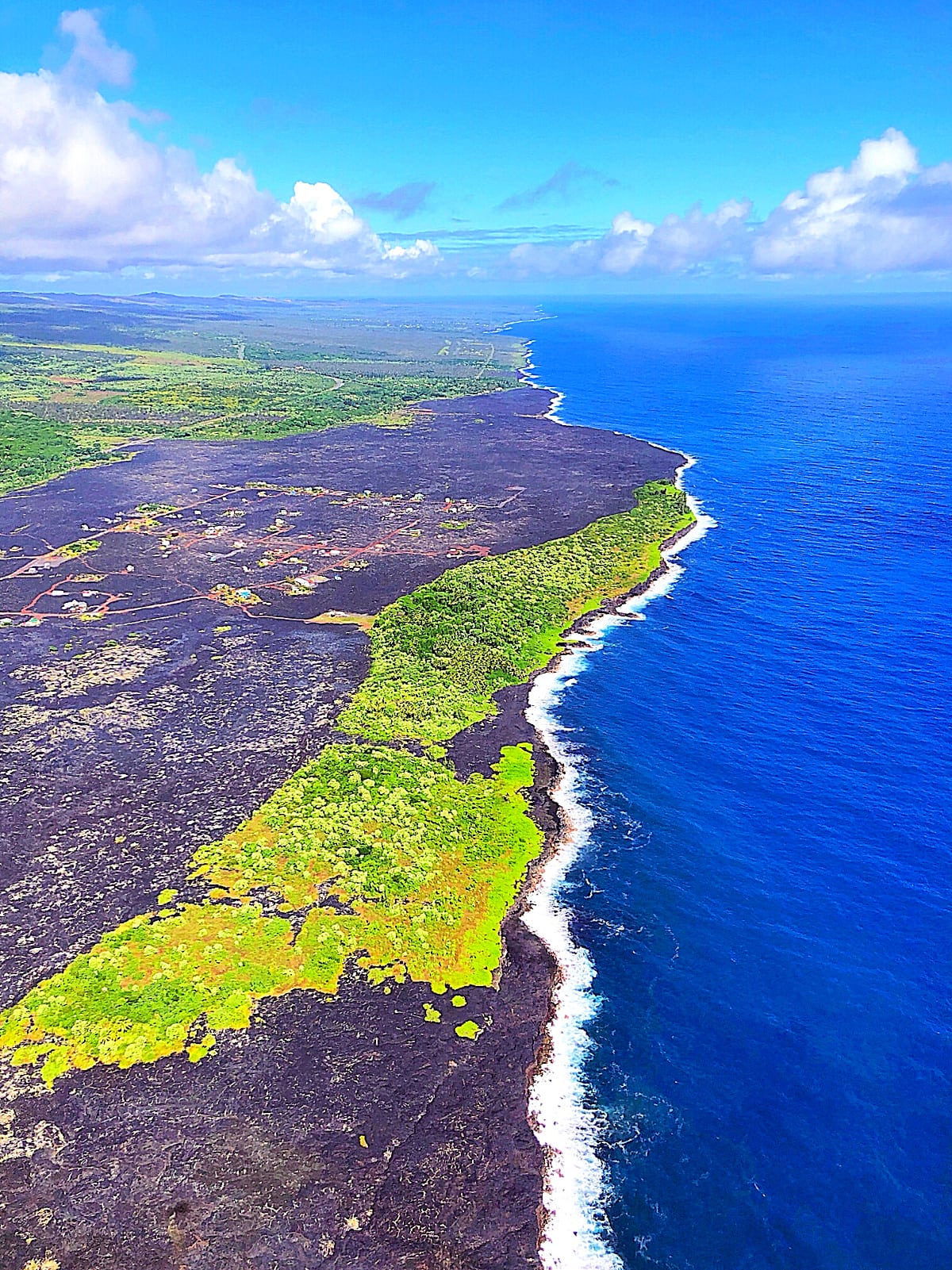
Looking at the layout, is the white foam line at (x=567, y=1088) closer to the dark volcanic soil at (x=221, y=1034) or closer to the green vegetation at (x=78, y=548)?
the dark volcanic soil at (x=221, y=1034)

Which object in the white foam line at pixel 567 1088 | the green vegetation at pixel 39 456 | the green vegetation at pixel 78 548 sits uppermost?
the green vegetation at pixel 39 456

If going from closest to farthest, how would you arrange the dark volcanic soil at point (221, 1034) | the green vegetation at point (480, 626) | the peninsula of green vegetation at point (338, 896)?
1. the dark volcanic soil at point (221, 1034)
2. the peninsula of green vegetation at point (338, 896)
3. the green vegetation at point (480, 626)

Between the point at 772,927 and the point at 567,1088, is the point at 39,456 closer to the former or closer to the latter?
the point at 772,927

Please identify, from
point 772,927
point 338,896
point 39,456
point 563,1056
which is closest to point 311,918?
point 338,896

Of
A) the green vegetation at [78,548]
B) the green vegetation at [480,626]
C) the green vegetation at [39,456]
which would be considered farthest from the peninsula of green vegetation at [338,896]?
the green vegetation at [39,456]

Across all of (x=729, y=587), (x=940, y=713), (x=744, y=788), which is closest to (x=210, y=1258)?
(x=744, y=788)

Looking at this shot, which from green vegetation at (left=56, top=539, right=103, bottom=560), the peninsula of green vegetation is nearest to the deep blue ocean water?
the peninsula of green vegetation

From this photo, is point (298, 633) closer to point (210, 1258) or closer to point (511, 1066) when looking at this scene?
point (511, 1066)
